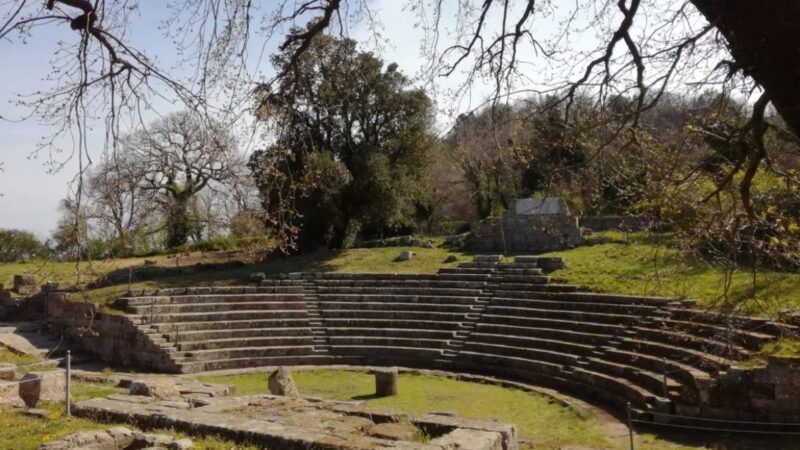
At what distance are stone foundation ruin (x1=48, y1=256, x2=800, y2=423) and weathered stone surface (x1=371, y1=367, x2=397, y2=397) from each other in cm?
260

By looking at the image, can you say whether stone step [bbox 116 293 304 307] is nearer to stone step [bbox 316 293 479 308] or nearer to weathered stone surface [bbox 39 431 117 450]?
stone step [bbox 316 293 479 308]

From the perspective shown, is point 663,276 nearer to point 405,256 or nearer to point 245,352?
point 245,352

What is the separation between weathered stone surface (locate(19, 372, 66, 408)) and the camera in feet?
31.7

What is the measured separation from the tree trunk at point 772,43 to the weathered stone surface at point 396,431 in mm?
4587

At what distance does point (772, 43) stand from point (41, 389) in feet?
33.2

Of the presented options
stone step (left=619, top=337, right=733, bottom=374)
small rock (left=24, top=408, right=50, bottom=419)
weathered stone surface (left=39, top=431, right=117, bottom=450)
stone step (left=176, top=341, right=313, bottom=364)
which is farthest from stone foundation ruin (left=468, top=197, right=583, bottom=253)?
weathered stone surface (left=39, top=431, right=117, bottom=450)

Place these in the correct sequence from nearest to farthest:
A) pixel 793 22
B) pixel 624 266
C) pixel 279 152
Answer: pixel 793 22 → pixel 279 152 → pixel 624 266

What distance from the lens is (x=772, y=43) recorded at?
11.2 feet

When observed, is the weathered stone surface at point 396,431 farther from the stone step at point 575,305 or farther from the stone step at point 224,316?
the stone step at point 224,316

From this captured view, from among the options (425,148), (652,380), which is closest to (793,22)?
(652,380)

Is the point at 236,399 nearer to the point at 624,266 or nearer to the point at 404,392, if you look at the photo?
the point at 404,392

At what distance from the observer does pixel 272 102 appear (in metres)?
4.80

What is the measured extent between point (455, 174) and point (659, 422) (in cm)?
3132

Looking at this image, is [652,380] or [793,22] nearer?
[793,22]
